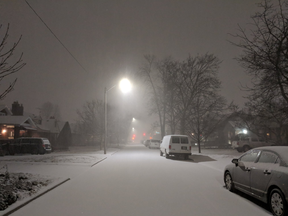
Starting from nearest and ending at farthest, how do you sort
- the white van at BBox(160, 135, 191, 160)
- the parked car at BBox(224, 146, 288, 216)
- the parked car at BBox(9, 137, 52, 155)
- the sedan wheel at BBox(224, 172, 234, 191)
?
1. the parked car at BBox(224, 146, 288, 216)
2. the sedan wheel at BBox(224, 172, 234, 191)
3. the white van at BBox(160, 135, 191, 160)
4. the parked car at BBox(9, 137, 52, 155)

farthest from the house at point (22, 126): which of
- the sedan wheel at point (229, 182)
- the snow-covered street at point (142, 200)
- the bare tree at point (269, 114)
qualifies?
the sedan wheel at point (229, 182)

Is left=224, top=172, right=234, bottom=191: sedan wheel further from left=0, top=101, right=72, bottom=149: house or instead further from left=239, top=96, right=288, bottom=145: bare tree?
left=0, top=101, right=72, bottom=149: house

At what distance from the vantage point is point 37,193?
7.95 metres

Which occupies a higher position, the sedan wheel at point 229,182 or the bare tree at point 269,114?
the bare tree at point 269,114

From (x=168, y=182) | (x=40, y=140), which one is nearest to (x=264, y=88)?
(x=168, y=182)

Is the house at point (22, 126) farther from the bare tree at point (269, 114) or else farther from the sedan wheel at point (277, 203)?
the sedan wheel at point (277, 203)

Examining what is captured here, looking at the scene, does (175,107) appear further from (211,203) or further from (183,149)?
(211,203)

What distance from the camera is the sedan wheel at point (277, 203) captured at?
550cm

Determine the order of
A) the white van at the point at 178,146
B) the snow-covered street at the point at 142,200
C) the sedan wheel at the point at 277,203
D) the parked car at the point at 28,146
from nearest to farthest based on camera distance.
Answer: the sedan wheel at the point at 277,203
the snow-covered street at the point at 142,200
the white van at the point at 178,146
the parked car at the point at 28,146

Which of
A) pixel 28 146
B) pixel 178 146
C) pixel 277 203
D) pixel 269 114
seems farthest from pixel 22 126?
pixel 277 203

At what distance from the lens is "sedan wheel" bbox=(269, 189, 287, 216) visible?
5.50 m

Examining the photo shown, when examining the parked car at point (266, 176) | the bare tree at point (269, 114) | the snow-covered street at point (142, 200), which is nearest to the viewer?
the parked car at point (266, 176)

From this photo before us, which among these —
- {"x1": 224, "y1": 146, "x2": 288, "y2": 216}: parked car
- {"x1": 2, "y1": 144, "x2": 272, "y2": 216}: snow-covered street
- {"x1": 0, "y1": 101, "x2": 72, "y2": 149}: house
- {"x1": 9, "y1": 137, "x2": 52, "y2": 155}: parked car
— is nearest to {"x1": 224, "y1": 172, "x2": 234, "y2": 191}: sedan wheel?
{"x1": 224, "y1": 146, "x2": 288, "y2": 216}: parked car

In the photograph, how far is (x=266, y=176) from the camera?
634cm
